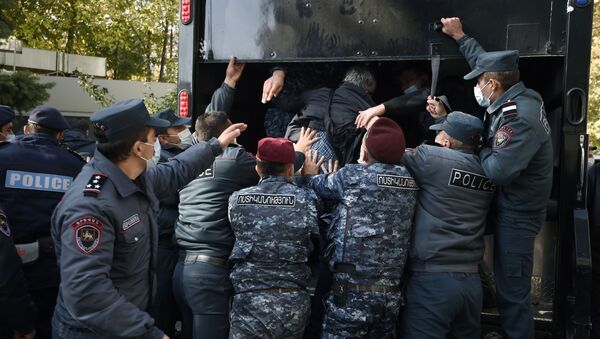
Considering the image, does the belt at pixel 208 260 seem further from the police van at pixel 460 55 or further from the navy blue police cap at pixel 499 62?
the navy blue police cap at pixel 499 62

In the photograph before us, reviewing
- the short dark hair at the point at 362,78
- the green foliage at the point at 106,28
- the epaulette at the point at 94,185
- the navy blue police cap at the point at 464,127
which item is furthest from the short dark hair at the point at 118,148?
the green foliage at the point at 106,28

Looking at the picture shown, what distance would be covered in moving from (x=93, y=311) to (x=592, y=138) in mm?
13660

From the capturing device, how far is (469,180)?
2.98m

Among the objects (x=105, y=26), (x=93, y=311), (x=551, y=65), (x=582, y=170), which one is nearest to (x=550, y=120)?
(x=551, y=65)

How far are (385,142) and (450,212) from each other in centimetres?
47

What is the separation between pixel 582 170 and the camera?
3.12 metres

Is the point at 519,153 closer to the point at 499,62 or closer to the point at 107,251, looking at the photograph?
the point at 499,62

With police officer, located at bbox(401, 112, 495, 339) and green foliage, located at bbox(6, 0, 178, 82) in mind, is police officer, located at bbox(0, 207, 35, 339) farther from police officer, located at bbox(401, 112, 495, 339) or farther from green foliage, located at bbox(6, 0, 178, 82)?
green foliage, located at bbox(6, 0, 178, 82)

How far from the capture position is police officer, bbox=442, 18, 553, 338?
9.48ft

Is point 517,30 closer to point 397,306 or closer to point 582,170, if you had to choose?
point 582,170

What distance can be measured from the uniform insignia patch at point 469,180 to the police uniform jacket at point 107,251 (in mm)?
1447

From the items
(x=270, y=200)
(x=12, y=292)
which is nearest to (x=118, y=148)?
(x=270, y=200)

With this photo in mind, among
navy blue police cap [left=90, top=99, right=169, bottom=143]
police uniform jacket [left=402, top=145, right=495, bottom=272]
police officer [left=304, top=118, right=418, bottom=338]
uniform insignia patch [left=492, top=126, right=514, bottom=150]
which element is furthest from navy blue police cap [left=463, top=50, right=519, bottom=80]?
navy blue police cap [left=90, top=99, right=169, bottom=143]

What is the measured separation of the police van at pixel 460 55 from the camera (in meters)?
3.11
